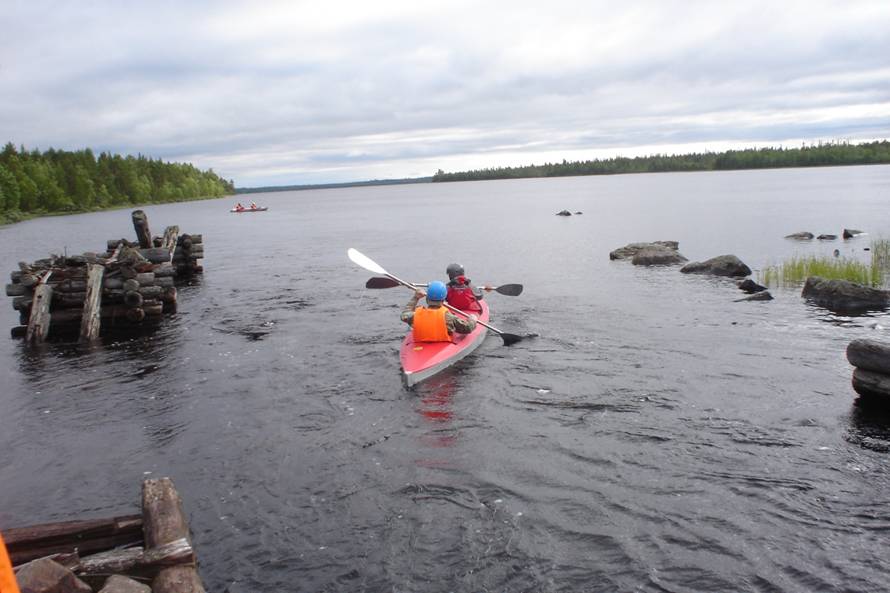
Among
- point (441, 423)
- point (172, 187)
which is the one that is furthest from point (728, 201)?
point (172, 187)

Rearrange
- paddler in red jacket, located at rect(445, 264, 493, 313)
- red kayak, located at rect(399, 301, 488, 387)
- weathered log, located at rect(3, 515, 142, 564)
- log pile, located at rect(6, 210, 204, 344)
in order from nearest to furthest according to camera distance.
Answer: weathered log, located at rect(3, 515, 142, 564) < red kayak, located at rect(399, 301, 488, 387) < paddler in red jacket, located at rect(445, 264, 493, 313) < log pile, located at rect(6, 210, 204, 344)

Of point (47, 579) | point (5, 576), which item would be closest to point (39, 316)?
point (47, 579)

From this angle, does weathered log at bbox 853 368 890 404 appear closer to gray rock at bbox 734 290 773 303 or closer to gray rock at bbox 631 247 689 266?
gray rock at bbox 734 290 773 303

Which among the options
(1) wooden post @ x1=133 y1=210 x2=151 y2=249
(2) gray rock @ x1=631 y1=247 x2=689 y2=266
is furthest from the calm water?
(2) gray rock @ x1=631 y1=247 x2=689 y2=266

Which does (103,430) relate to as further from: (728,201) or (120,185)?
(120,185)

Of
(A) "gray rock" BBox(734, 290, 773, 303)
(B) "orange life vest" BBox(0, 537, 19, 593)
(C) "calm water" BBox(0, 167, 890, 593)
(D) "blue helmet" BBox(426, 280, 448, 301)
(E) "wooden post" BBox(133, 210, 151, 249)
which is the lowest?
(C) "calm water" BBox(0, 167, 890, 593)

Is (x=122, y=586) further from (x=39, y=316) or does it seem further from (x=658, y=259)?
(x=658, y=259)

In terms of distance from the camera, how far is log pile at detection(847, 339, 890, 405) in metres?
11.0

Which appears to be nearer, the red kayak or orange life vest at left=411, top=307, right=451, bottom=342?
the red kayak

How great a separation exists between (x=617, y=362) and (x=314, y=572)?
9.30 meters

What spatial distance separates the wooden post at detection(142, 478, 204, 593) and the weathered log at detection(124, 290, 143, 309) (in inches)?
545

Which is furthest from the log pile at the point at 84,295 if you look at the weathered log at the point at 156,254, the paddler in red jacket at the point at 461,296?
the paddler in red jacket at the point at 461,296

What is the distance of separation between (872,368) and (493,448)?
21.2 feet

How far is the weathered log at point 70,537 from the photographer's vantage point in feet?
20.7
